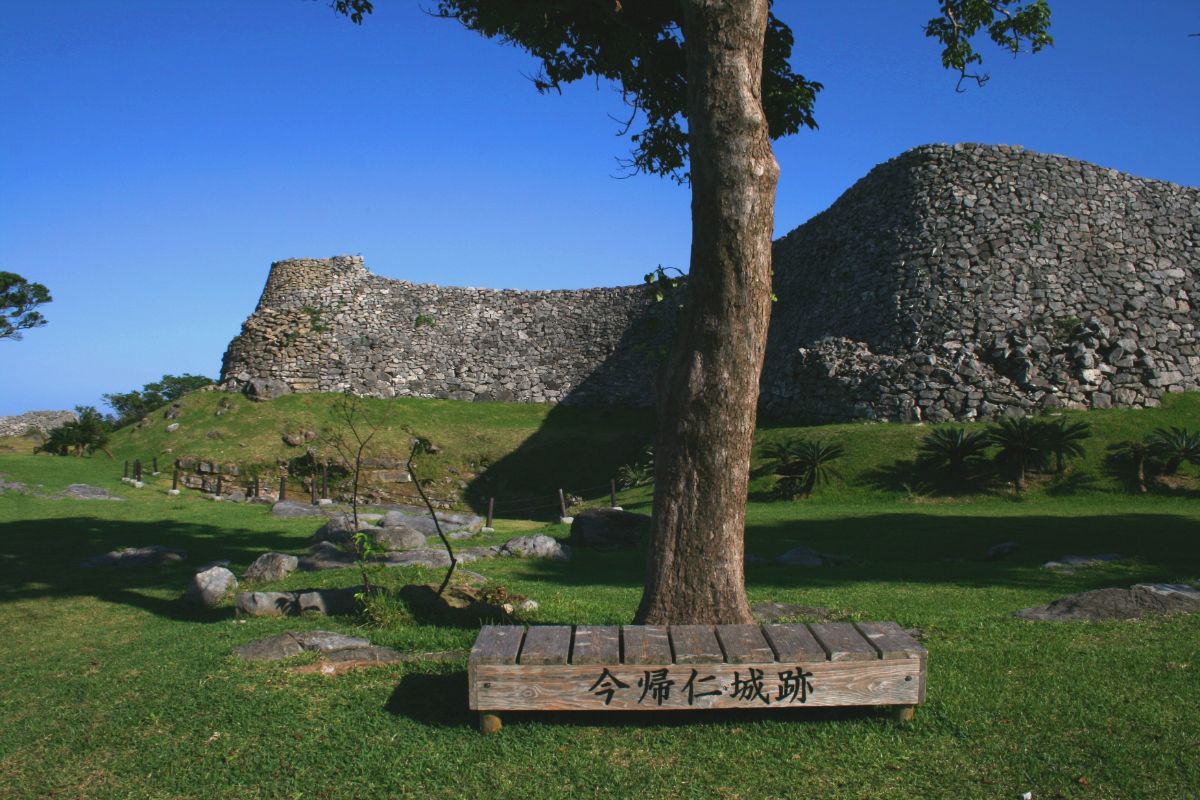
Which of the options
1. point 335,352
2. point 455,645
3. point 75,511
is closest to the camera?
point 455,645

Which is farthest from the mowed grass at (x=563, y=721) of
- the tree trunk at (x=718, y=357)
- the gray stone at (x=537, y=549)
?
the gray stone at (x=537, y=549)

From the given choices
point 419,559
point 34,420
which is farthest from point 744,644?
point 34,420

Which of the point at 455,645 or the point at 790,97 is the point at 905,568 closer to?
the point at 790,97

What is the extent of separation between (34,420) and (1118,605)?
49.2 meters

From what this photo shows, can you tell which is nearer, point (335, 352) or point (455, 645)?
point (455, 645)

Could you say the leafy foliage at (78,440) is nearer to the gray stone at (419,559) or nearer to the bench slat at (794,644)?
the gray stone at (419,559)

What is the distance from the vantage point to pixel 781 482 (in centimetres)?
2086

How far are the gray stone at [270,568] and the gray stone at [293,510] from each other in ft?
25.7

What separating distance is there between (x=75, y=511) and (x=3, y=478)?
4.87 meters

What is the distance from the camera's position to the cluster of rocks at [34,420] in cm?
4122

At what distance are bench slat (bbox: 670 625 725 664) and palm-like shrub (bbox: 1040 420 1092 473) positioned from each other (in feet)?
55.7

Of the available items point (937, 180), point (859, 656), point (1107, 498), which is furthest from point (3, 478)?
point (937, 180)

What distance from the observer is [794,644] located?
15.8 feet

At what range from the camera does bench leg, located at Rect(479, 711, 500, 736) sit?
15.8 ft
